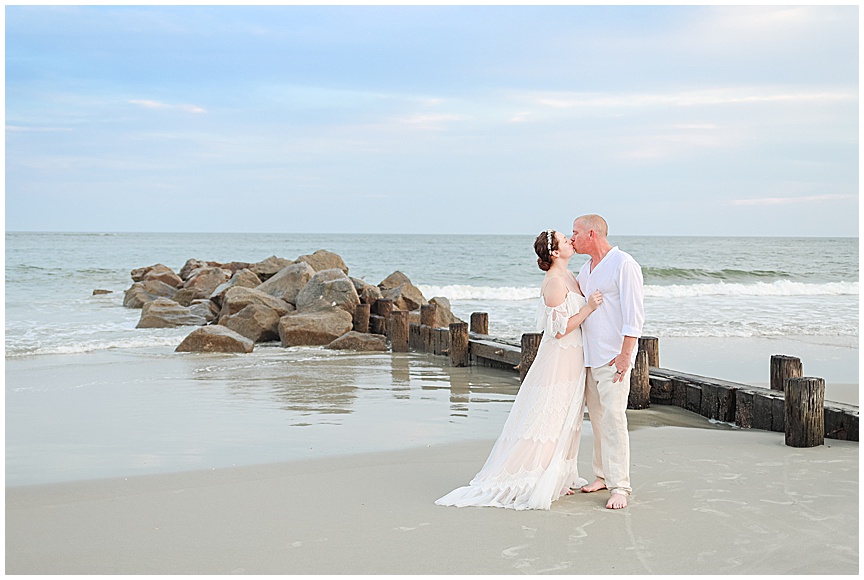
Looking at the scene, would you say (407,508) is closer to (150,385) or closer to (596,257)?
(596,257)

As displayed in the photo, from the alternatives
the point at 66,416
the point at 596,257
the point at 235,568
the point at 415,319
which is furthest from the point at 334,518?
the point at 415,319

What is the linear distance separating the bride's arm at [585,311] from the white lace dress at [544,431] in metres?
0.04

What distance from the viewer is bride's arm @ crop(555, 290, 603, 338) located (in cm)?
555

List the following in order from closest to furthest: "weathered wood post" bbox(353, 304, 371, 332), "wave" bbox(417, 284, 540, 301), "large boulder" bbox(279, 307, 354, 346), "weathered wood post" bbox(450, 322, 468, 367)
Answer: "weathered wood post" bbox(450, 322, 468, 367)
"large boulder" bbox(279, 307, 354, 346)
"weathered wood post" bbox(353, 304, 371, 332)
"wave" bbox(417, 284, 540, 301)

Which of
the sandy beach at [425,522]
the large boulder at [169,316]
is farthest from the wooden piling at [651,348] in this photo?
the large boulder at [169,316]

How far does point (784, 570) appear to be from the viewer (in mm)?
4391

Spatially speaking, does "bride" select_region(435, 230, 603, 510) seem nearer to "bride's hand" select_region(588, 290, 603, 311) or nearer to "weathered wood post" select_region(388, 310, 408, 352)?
"bride's hand" select_region(588, 290, 603, 311)

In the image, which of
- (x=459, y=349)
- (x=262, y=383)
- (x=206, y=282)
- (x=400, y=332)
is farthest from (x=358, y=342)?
(x=206, y=282)

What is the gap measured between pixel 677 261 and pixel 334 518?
175ft

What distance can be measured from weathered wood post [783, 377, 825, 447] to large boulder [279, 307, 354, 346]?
9.63 metres

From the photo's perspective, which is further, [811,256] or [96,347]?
[811,256]

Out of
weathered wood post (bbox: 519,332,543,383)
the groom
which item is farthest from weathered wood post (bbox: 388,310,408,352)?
the groom

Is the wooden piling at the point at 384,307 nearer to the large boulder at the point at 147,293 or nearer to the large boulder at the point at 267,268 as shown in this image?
the large boulder at the point at 267,268

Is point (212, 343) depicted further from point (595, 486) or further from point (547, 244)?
point (547, 244)
